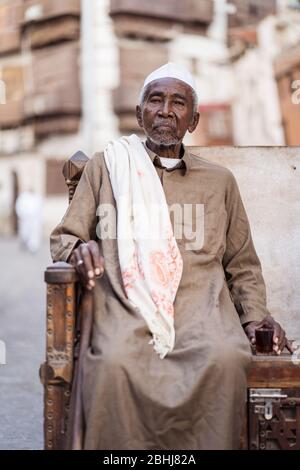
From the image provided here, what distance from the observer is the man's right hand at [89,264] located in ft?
8.89

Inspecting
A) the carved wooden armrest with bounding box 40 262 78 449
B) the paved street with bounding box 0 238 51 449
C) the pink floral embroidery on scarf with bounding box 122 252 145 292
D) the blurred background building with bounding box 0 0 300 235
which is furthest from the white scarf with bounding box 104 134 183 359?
the blurred background building with bounding box 0 0 300 235

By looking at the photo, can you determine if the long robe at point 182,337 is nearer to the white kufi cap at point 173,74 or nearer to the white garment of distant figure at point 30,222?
the white kufi cap at point 173,74

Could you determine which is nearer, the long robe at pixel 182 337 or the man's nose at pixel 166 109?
the long robe at pixel 182 337

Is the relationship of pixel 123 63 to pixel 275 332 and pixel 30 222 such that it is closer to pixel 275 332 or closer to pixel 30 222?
pixel 30 222

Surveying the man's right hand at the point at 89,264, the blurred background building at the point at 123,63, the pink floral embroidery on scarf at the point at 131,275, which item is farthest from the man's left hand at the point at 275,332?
the blurred background building at the point at 123,63

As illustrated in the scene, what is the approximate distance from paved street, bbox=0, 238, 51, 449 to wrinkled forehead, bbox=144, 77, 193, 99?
70.7 inches

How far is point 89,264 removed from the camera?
2711 mm

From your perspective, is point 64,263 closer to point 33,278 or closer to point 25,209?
point 33,278

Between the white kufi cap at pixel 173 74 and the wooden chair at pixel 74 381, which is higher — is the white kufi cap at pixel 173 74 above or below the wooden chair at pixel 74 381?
above

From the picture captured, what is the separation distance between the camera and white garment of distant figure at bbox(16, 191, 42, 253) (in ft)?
60.7

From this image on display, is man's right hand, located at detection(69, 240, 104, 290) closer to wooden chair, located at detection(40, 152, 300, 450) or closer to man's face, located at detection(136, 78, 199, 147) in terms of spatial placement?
wooden chair, located at detection(40, 152, 300, 450)

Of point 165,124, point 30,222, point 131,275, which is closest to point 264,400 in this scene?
point 131,275

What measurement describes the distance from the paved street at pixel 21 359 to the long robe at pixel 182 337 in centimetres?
120

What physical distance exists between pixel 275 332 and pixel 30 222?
16274 millimetres
